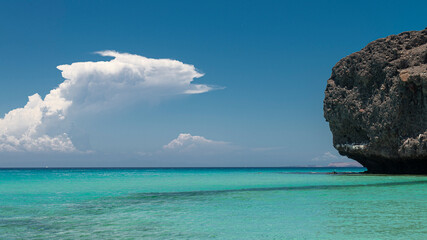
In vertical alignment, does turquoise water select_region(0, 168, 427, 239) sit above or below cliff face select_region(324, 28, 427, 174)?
below

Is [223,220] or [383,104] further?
[383,104]

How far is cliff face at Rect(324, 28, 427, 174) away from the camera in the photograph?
131ft

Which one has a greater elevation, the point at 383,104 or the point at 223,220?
the point at 383,104

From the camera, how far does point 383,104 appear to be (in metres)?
42.0

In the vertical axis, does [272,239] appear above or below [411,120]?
below

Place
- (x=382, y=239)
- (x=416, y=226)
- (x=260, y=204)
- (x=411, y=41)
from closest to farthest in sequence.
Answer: (x=382, y=239), (x=416, y=226), (x=260, y=204), (x=411, y=41)

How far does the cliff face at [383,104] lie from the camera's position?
3981 centimetres

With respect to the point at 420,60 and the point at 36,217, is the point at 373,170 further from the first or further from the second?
the point at 36,217

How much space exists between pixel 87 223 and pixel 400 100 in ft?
120

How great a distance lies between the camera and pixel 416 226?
33.6 feet

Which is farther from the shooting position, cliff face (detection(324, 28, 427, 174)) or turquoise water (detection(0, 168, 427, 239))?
cliff face (detection(324, 28, 427, 174))

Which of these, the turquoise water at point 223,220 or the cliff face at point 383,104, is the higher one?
the cliff face at point 383,104

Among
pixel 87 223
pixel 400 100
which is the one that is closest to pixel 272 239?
pixel 87 223

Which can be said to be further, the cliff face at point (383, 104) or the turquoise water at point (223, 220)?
the cliff face at point (383, 104)
